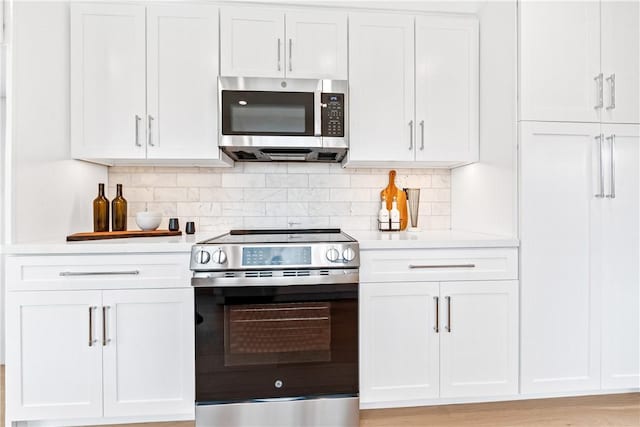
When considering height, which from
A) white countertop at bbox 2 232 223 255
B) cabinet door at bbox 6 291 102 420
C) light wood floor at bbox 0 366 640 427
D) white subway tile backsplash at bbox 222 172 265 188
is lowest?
light wood floor at bbox 0 366 640 427

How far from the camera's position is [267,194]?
256 cm

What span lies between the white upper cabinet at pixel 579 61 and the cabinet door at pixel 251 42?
1.32 meters

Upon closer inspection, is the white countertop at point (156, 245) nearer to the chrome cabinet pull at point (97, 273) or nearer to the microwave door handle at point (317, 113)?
the chrome cabinet pull at point (97, 273)

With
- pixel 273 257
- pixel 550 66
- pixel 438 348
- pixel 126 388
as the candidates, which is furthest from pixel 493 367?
pixel 126 388

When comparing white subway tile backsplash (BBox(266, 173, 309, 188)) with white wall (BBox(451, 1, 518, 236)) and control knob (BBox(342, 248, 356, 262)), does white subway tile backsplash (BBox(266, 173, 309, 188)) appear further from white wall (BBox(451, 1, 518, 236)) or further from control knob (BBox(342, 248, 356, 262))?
white wall (BBox(451, 1, 518, 236))

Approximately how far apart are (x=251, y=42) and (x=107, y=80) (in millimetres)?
829

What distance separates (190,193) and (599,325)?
2534mm

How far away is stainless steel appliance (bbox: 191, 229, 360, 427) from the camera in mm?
1742

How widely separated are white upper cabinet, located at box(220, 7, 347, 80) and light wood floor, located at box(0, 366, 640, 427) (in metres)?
1.89

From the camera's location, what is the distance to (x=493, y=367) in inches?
78.2

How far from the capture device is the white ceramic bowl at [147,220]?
2264 millimetres

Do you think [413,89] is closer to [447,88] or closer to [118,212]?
[447,88]

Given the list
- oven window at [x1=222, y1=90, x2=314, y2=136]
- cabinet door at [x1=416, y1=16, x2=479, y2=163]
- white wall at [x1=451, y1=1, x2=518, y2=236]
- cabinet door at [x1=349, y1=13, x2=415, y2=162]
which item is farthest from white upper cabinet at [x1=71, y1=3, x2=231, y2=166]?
white wall at [x1=451, y1=1, x2=518, y2=236]

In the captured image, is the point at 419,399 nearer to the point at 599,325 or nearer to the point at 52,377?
the point at 599,325
